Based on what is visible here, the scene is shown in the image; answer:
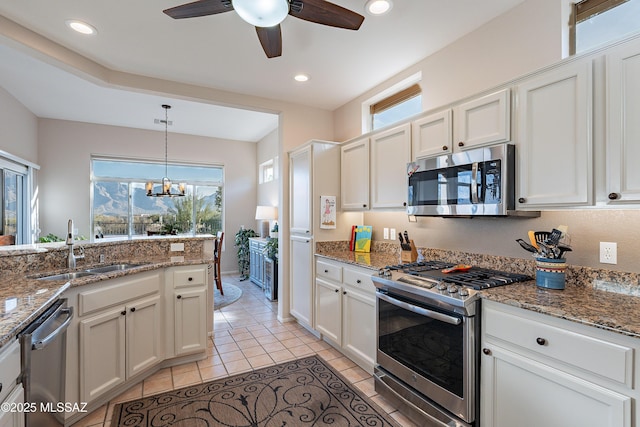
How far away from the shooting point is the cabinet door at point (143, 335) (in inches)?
91.7

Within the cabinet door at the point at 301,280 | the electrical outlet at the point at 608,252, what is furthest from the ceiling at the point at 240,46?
the cabinet door at the point at 301,280

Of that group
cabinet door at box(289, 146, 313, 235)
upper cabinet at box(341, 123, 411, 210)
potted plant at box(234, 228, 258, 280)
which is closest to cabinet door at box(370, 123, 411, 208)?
upper cabinet at box(341, 123, 411, 210)

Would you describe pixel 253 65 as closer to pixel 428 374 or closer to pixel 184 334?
pixel 184 334

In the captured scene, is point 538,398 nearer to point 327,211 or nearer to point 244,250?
point 327,211

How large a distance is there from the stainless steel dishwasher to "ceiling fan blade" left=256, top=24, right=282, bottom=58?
1.96m

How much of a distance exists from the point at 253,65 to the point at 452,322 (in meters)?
2.73

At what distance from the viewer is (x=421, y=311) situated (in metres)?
1.92

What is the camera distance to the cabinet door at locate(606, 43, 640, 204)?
4.56 feet

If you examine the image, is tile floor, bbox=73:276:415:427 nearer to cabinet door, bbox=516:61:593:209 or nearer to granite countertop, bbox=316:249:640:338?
granite countertop, bbox=316:249:640:338

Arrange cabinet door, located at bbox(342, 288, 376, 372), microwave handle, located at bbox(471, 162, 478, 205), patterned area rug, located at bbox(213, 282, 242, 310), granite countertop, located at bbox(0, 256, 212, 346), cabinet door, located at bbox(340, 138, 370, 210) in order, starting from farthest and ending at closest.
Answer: patterned area rug, located at bbox(213, 282, 242, 310) < cabinet door, located at bbox(340, 138, 370, 210) < cabinet door, located at bbox(342, 288, 376, 372) < microwave handle, located at bbox(471, 162, 478, 205) < granite countertop, located at bbox(0, 256, 212, 346)

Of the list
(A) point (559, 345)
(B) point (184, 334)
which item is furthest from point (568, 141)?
(B) point (184, 334)

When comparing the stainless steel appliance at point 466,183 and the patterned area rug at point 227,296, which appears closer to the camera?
the stainless steel appliance at point 466,183

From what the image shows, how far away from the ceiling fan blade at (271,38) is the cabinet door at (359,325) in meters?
1.98

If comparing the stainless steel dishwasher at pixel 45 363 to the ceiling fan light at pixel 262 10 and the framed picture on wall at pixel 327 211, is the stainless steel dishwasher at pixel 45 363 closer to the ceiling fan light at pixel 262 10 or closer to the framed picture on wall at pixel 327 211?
the ceiling fan light at pixel 262 10
